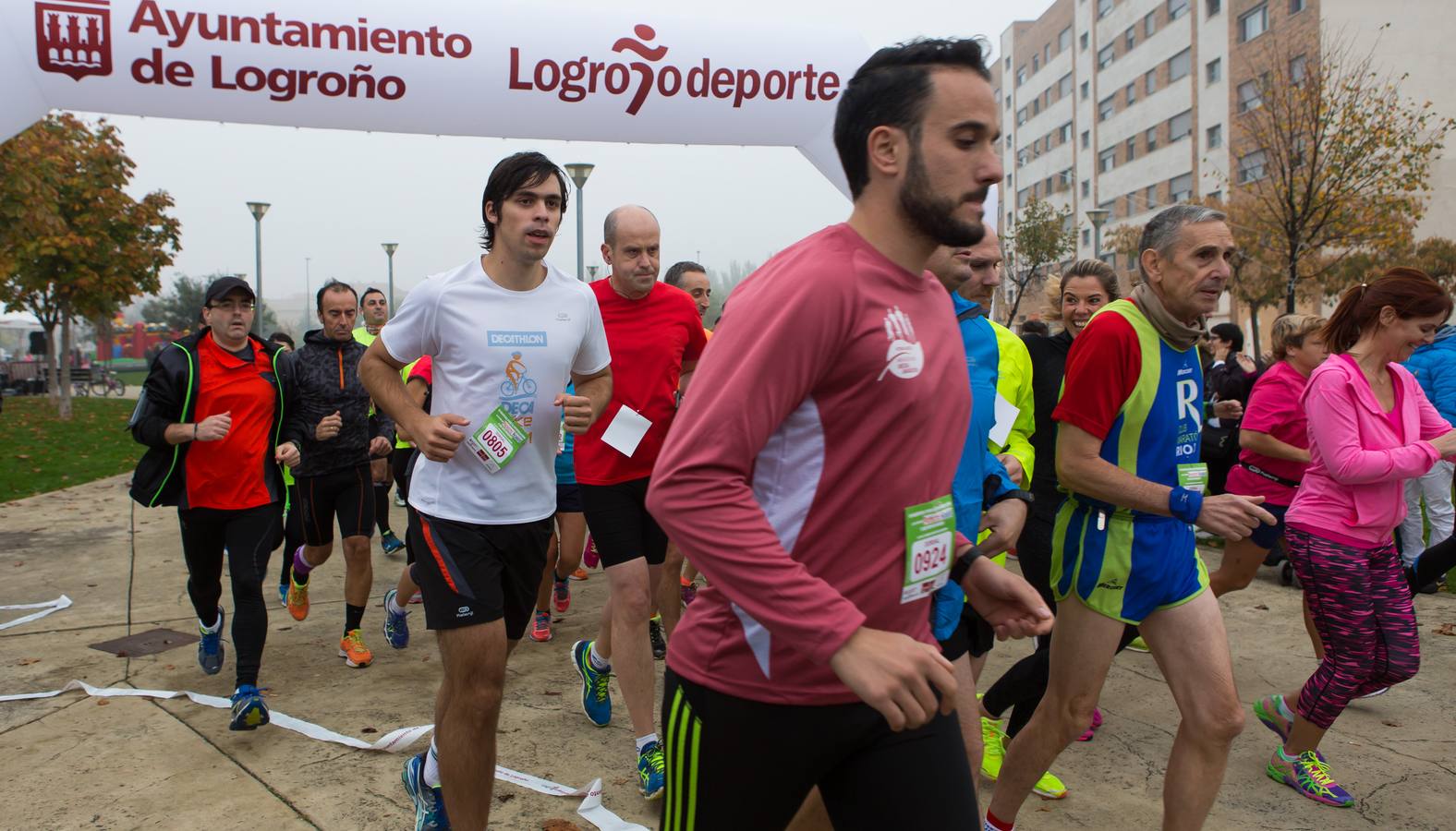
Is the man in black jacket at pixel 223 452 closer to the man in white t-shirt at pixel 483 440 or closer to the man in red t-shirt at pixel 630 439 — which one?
the man in red t-shirt at pixel 630 439

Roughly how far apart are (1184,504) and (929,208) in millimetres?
1662

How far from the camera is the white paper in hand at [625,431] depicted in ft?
14.6

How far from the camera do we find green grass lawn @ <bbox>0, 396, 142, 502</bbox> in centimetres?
1398

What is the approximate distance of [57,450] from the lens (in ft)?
59.7

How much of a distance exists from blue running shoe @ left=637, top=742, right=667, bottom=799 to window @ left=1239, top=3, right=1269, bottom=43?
162 ft

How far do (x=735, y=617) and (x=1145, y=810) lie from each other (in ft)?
9.42

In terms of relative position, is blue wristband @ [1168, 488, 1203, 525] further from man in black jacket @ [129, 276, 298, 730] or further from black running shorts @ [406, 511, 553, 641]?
man in black jacket @ [129, 276, 298, 730]

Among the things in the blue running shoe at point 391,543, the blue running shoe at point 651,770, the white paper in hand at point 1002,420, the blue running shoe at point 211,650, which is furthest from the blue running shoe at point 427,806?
the blue running shoe at point 391,543

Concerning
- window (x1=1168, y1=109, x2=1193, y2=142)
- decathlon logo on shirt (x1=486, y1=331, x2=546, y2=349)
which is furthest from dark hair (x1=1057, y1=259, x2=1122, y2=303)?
window (x1=1168, y1=109, x2=1193, y2=142)

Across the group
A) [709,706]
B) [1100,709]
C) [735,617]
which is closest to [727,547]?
[735,617]

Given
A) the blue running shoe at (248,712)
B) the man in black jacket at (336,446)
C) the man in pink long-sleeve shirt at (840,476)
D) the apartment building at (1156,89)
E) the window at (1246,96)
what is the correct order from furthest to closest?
the window at (1246,96), the apartment building at (1156,89), the man in black jacket at (336,446), the blue running shoe at (248,712), the man in pink long-sleeve shirt at (840,476)

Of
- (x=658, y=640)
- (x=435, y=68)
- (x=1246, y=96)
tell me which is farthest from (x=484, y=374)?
(x=1246, y=96)

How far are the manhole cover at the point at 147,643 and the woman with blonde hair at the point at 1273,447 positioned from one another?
18.8 feet

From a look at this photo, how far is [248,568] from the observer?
5.15m
